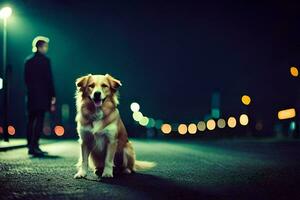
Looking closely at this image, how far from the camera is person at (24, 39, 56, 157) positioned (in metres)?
11.3

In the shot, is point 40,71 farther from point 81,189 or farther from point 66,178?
point 81,189

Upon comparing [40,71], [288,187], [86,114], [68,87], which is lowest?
[288,187]

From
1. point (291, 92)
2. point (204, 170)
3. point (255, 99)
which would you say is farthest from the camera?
point (255, 99)

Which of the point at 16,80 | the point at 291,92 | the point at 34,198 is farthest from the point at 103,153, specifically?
the point at 16,80

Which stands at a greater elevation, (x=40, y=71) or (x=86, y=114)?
(x=40, y=71)

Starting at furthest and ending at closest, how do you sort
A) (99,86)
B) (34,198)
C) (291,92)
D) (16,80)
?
1. (16,80)
2. (291,92)
3. (99,86)
4. (34,198)

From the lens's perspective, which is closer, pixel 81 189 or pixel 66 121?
pixel 81 189

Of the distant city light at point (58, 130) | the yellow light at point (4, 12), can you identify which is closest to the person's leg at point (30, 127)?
the yellow light at point (4, 12)

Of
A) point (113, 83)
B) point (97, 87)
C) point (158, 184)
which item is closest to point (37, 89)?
point (113, 83)

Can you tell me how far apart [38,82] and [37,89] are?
0.64 feet

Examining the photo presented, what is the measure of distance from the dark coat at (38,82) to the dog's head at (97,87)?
15.7 ft

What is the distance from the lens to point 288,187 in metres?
5.93

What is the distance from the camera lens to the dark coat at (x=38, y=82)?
11.3m

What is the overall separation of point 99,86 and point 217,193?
221 centimetres
